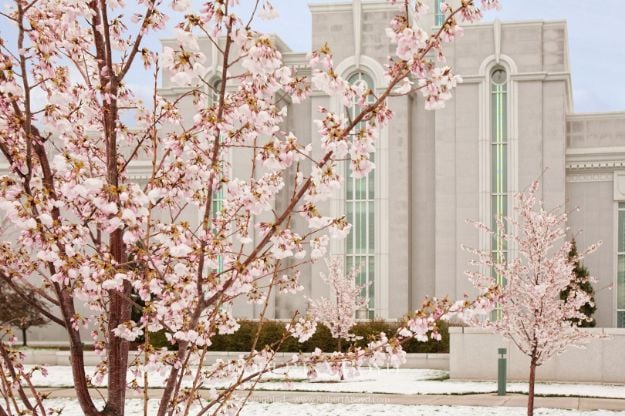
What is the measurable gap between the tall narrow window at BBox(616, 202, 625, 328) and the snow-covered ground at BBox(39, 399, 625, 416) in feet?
74.1

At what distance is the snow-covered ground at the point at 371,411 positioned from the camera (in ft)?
51.3

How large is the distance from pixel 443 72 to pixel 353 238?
110ft

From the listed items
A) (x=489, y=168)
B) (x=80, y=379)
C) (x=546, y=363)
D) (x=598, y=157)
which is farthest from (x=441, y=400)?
(x=598, y=157)

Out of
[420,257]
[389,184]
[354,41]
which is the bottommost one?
[420,257]

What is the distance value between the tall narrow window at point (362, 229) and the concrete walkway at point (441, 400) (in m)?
19.6

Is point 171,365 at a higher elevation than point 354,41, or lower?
lower

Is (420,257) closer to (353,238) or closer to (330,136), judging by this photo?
(353,238)

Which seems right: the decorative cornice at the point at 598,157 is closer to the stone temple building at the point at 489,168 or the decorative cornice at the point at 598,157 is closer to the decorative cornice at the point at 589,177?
the stone temple building at the point at 489,168

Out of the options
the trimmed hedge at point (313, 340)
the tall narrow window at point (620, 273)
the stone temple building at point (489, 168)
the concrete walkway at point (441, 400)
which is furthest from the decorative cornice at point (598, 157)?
the concrete walkway at point (441, 400)

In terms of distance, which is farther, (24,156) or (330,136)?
(24,156)

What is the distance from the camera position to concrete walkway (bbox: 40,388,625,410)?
1678 centimetres

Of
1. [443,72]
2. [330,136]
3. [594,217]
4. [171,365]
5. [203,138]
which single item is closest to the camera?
[330,136]

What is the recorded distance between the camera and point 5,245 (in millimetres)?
5668

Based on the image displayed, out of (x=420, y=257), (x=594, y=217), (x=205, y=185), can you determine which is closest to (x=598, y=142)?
(x=594, y=217)
